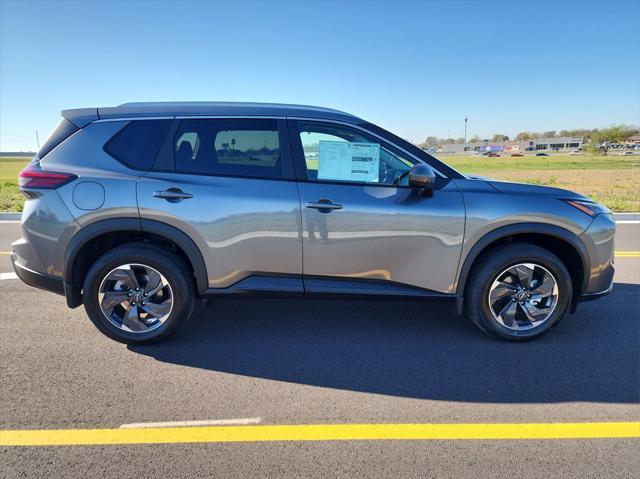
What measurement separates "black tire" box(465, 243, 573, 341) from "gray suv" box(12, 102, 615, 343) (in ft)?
0.04

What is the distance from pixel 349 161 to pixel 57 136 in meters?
2.33

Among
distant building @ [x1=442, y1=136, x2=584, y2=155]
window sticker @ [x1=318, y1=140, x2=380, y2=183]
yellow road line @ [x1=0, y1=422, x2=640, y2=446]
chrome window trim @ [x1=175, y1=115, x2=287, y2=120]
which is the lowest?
yellow road line @ [x1=0, y1=422, x2=640, y2=446]

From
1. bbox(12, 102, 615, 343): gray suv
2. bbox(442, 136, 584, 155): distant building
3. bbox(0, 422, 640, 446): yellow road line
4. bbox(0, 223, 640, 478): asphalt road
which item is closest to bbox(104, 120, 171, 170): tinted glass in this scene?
bbox(12, 102, 615, 343): gray suv

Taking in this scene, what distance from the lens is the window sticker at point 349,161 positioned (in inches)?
128

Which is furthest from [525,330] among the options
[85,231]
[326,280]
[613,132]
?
[613,132]

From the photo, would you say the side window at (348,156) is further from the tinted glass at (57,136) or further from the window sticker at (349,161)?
the tinted glass at (57,136)

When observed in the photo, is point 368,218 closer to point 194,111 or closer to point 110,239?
point 194,111

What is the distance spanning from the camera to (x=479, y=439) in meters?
2.27

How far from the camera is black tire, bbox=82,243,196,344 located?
3.16 m

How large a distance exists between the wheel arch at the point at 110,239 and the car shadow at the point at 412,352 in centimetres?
63

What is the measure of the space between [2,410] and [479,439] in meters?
2.86

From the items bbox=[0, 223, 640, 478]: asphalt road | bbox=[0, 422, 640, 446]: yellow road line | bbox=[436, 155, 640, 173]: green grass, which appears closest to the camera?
bbox=[0, 223, 640, 478]: asphalt road

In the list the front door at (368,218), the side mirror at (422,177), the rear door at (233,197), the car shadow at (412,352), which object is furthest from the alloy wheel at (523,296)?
the rear door at (233,197)

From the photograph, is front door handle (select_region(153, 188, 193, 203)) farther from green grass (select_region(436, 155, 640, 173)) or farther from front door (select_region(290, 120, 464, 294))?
green grass (select_region(436, 155, 640, 173))
